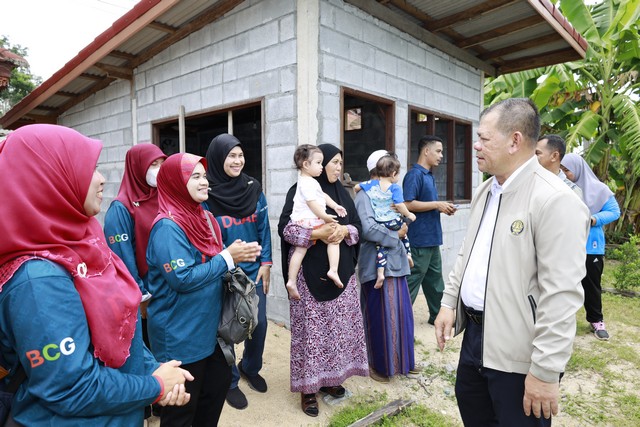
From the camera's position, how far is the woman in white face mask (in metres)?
2.68

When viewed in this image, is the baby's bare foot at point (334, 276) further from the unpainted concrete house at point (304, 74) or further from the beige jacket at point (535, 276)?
the unpainted concrete house at point (304, 74)

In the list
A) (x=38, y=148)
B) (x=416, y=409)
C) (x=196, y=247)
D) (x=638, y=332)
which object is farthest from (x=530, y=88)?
(x=38, y=148)

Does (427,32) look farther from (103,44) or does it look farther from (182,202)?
(182,202)

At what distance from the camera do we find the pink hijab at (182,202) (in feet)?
6.86

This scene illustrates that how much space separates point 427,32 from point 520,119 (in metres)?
4.42

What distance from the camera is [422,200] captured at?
4434 millimetres

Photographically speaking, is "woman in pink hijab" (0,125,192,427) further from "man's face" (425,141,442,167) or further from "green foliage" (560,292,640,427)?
"man's face" (425,141,442,167)

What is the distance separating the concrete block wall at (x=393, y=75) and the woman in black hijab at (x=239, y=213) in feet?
4.45

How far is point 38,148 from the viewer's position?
1184mm

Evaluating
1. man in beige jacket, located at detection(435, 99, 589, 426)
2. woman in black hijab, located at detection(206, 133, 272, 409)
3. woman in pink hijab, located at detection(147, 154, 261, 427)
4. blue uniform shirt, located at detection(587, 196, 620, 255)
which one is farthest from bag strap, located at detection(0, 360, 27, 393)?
blue uniform shirt, located at detection(587, 196, 620, 255)

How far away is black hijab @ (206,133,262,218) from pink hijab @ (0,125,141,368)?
1585 mm

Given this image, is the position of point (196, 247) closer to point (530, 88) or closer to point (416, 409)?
point (416, 409)

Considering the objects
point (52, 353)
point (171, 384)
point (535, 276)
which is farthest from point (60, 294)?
point (535, 276)

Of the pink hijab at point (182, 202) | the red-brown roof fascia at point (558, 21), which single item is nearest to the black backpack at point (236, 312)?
the pink hijab at point (182, 202)
